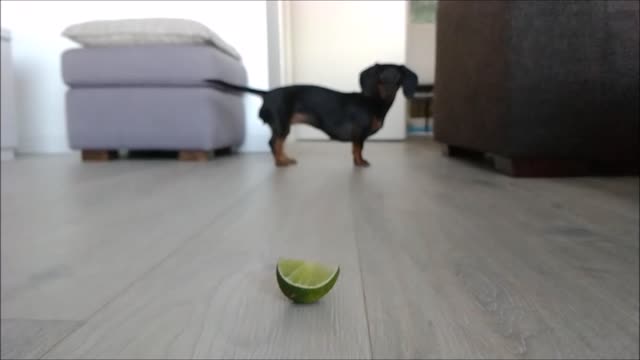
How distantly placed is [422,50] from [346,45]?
1.27 m

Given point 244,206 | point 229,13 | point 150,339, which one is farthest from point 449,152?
point 150,339

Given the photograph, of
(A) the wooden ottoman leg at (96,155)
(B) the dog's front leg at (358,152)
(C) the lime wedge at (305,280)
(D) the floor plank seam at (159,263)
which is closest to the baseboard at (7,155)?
(A) the wooden ottoman leg at (96,155)

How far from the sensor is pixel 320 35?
13.2 ft

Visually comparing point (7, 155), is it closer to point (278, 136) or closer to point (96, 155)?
point (96, 155)

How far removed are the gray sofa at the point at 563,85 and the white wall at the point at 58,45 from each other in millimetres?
738

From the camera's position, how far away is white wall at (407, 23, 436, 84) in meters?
5.03

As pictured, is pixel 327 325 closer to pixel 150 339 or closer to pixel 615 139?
pixel 150 339

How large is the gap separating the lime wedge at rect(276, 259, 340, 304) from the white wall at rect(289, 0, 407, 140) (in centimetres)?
335

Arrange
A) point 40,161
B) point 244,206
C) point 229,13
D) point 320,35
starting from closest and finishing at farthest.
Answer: point 244,206, point 229,13, point 40,161, point 320,35

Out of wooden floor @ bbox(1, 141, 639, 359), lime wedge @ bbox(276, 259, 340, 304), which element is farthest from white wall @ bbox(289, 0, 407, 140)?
lime wedge @ bbox(276, 259, 340, 304)

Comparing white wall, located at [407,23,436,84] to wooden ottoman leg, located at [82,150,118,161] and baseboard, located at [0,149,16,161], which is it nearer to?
wooden ottoman leg, located at [82,150,118,161]

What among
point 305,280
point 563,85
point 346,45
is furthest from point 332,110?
point 346,45

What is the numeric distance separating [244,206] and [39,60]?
2.05 metres

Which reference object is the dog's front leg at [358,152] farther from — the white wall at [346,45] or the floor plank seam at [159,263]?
the white wall at [346,45]
